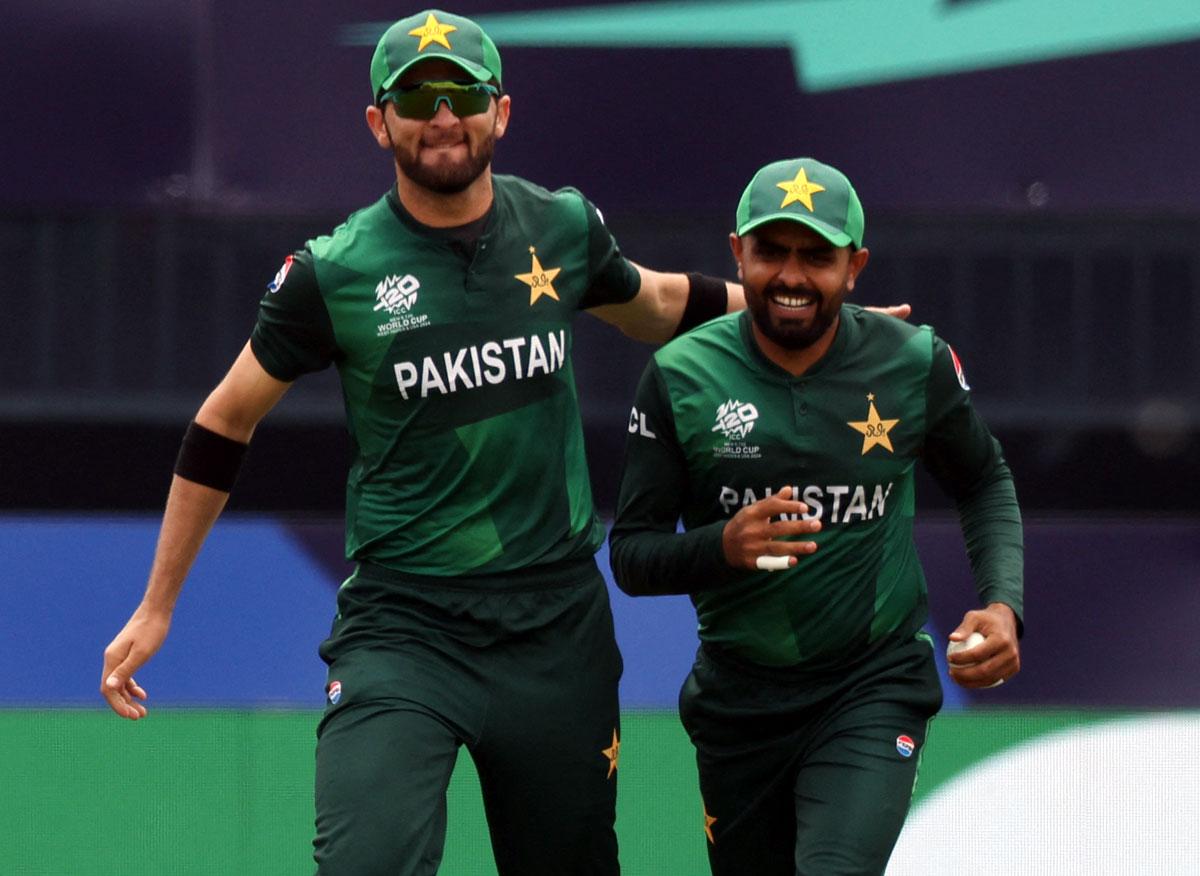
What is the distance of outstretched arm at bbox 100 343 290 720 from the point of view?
4.49 m

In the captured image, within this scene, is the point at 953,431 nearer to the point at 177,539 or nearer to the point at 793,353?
the point at 793,353

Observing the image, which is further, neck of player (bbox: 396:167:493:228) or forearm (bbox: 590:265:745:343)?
forearm (bbox: 590:265:745:343)

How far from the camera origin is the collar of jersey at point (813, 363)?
4449 mm

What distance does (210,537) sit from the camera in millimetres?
5938

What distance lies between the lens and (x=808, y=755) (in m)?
4.46

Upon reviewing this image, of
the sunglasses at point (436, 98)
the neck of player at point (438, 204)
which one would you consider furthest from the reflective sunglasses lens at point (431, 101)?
the neck of player at point (438, 204)

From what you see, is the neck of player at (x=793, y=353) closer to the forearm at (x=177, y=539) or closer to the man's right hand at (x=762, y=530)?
the man's right hand at (x=762, y=530)

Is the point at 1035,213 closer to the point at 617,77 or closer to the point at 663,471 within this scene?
the point at 617,77

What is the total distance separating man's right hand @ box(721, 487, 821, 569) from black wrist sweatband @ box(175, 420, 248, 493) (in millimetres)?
966

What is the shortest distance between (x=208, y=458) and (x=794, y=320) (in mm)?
1097

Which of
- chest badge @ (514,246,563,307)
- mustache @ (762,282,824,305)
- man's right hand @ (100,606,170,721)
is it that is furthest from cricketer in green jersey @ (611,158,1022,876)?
man's right hand @ (100,606,170,721)

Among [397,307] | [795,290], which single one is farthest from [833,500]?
[397,307]

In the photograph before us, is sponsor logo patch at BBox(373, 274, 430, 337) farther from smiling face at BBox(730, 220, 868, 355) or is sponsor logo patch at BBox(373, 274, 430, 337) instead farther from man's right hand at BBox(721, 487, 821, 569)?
man's right hand at BBox(721, 487, 821, 569)

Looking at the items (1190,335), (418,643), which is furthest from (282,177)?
(1190,335)
